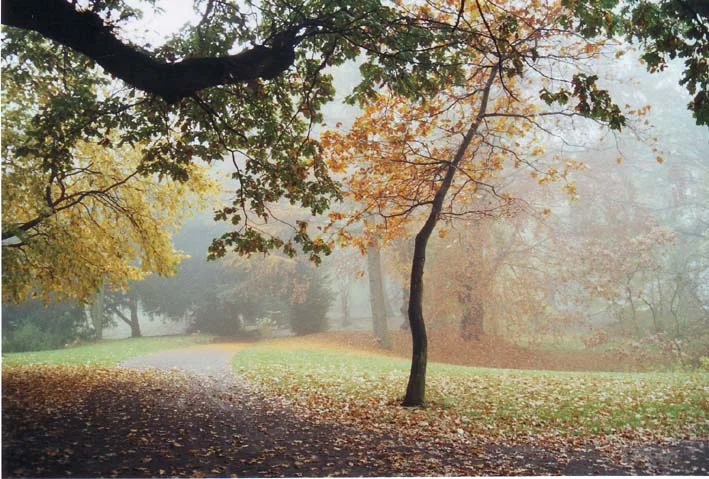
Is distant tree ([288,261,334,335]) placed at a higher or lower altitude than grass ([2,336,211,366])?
higher

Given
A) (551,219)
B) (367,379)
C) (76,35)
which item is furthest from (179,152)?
(551,219)

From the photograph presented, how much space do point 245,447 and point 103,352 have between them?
9013 millimetres

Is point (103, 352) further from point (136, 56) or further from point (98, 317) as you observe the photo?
point (136, 56)

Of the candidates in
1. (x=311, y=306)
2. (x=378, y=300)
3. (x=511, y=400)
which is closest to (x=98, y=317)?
(x=311, y=306)

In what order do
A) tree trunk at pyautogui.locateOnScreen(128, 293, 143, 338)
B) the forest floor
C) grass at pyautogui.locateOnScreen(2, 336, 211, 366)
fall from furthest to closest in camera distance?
tree trunk at pyautogui.locateOnScreen(128, 293, 143, 338) < grass at pyautogui.locateOnScreen(2, 336, 211, 366) < the forest floor

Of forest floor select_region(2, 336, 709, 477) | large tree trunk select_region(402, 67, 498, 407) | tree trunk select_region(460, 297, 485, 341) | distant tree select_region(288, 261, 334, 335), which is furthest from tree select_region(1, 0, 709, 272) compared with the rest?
distant tree select_region(288, 261, 334, 335)

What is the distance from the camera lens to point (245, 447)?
4191 millimetres

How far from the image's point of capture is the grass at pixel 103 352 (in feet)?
30.5

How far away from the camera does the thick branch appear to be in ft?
14.8

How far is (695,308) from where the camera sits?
15.1 m

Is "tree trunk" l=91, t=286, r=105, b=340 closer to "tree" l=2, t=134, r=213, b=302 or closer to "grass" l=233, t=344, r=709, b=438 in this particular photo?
"grass" l=233, t=344, r=709, b=438

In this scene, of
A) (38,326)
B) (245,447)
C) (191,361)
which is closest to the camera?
(245,447)

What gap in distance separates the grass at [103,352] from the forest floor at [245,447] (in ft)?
13.3

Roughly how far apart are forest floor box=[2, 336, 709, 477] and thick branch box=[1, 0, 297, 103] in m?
3.12
